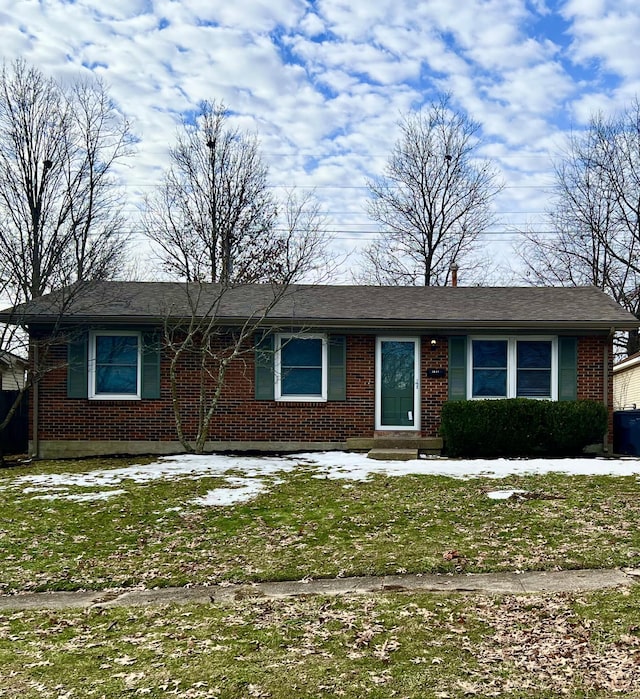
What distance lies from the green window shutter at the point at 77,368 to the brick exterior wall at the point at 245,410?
0.12 metres

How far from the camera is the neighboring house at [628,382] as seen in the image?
1913 cm

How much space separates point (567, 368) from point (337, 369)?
4493 millimetres

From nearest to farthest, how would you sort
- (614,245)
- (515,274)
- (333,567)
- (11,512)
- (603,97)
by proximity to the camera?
(333,567), (11,512), (603,97), (614,245), (515,274)

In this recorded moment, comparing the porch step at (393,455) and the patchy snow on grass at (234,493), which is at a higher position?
the porch step at (393,455)

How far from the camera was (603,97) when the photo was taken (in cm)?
2169

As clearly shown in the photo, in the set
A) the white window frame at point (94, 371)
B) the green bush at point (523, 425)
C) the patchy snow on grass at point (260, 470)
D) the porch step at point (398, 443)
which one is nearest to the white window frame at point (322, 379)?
the porch step at point (398, 443)

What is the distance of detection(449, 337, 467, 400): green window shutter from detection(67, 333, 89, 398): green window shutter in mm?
7170

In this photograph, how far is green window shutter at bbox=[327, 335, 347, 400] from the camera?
12445 mm

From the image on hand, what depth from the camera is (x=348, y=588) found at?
195 inches

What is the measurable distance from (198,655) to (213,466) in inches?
274

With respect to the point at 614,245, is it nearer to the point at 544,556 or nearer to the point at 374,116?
the point at 374,116

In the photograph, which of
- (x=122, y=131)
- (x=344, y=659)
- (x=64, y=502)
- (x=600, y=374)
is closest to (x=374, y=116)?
(x=122, y=131)

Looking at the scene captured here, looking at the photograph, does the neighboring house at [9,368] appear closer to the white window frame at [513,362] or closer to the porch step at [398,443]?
the porch step at [398,443]

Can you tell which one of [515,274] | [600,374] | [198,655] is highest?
[515,274]
